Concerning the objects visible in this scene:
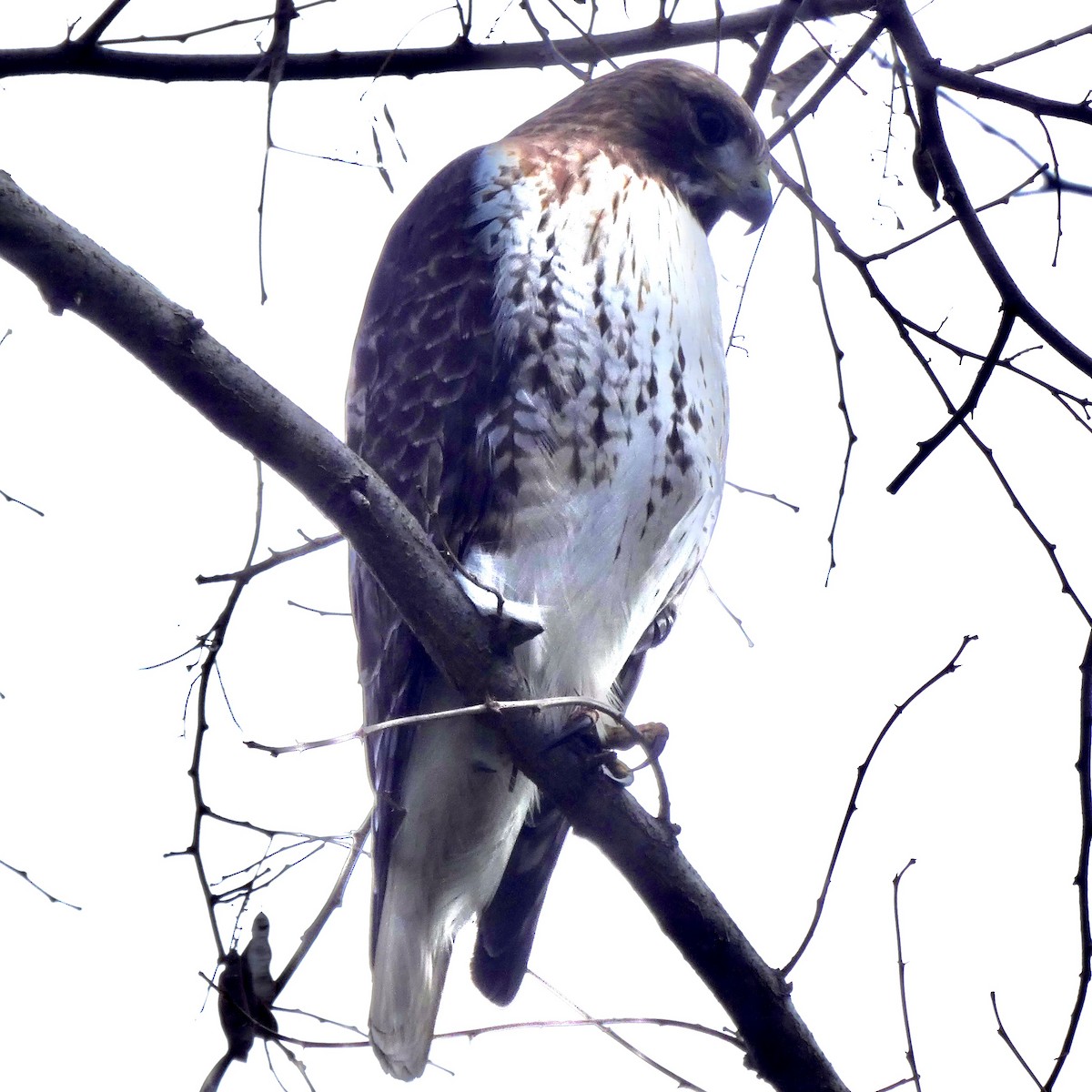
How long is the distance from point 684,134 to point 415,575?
74.4 inches

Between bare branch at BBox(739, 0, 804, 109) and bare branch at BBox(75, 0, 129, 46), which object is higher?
bare branch at BBox(739, 0, 804, 109)

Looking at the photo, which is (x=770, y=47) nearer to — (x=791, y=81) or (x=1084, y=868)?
(x=791, y=81)

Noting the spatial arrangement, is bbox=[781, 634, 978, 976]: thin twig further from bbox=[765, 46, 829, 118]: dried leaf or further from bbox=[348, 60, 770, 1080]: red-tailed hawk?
bbox=[765, 46, 829, 118]: dried leaf

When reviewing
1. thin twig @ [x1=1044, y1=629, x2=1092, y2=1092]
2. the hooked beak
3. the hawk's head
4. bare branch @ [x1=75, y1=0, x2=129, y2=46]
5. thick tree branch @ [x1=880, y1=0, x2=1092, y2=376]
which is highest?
the hawk's head

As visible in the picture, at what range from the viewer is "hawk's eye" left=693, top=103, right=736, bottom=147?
344 centimetres

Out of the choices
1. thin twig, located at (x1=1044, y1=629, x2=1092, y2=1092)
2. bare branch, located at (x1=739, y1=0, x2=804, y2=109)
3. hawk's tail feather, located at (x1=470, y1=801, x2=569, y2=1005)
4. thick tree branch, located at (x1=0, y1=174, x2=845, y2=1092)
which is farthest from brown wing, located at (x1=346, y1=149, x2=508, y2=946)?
thin twig, located at (x1=1044, y1=629, x2=1092, y2=1092)

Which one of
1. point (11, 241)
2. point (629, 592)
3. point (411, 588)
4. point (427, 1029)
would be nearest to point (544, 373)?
point (629, 592)

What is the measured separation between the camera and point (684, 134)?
11.5 ft

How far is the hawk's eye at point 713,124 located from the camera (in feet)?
11.3

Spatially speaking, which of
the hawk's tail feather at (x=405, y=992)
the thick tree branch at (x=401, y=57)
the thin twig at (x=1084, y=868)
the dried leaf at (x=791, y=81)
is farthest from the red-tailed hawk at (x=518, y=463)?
the thin twig at (x=1084, y=868)

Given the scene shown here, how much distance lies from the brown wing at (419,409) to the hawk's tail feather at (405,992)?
0.27 feet

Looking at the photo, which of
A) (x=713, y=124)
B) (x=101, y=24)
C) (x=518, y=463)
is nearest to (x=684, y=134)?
(x=713, y=124)

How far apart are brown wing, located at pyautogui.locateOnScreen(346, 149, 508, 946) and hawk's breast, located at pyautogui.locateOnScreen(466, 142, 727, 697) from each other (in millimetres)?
56

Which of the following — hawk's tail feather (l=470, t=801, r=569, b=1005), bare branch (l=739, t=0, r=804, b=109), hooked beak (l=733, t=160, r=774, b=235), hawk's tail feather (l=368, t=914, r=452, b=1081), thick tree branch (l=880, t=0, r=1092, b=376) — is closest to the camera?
thick tree branch (l=880, t=0, r=1092, b=376)
